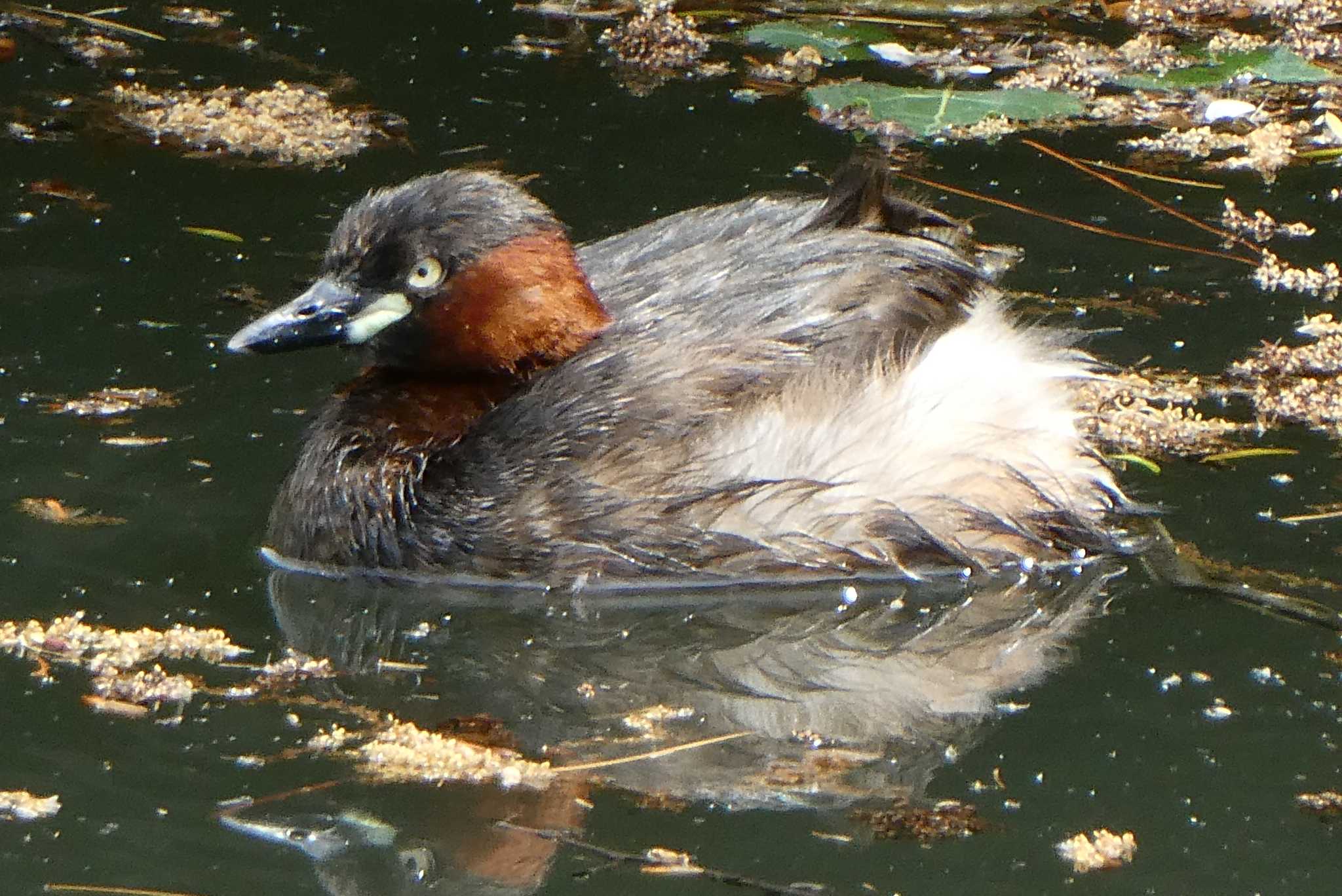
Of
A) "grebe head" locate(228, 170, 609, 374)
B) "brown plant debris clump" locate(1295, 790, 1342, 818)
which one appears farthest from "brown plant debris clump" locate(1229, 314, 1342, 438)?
"grebe head" locate(228, 170, 609, 374)

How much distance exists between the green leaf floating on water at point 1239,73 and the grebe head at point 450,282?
3391mm

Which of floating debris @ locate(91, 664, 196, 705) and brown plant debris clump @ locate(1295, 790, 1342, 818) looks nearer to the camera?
brown plant debris clump @ locate(1295, 790, 1342, 818)

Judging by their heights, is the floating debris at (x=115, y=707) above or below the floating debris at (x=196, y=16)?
below

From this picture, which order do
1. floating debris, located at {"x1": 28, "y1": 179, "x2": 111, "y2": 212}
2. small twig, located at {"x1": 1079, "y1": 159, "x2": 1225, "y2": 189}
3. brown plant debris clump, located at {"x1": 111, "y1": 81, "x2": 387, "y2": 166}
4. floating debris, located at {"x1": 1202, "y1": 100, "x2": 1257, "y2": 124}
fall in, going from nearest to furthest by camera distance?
1. floating debris, located at {"x1": 28, "y1": 179, "x2": 111, "y2": 212}
2. small twig, located at {"x1": 1079, "y1": 159, "x2": 1225, "y2": 189}
3. brown plant debris clump, located at {"x1": 111, "y1": 81, "x2": 387, "y2": 166}
4. floating debris, located at {"x1": 1202, "y1": 100, "x2": 1257, "y2": 124}

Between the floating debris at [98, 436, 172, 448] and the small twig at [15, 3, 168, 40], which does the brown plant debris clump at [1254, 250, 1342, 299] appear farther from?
the small twig at [15, 3, 168, 40]

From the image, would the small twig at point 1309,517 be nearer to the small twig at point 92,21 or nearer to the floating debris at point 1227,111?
the floating debris at point 1227,111

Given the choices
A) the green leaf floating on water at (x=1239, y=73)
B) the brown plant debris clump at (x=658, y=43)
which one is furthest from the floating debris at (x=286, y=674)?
the green leaf floating on water at (x=1239, y=73)

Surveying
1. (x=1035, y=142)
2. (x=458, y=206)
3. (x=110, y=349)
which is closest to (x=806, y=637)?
(x=458, y=206)

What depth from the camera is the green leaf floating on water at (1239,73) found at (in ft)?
25.6

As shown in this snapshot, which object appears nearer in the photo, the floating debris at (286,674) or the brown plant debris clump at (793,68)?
the floating debris at (286,674)

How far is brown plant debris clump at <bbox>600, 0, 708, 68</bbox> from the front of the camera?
8.23 metres

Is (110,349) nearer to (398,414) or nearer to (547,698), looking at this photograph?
(398,414)

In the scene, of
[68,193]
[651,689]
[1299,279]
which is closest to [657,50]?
[68,193]

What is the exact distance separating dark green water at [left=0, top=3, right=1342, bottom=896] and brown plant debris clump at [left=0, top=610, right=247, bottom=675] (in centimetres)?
7
